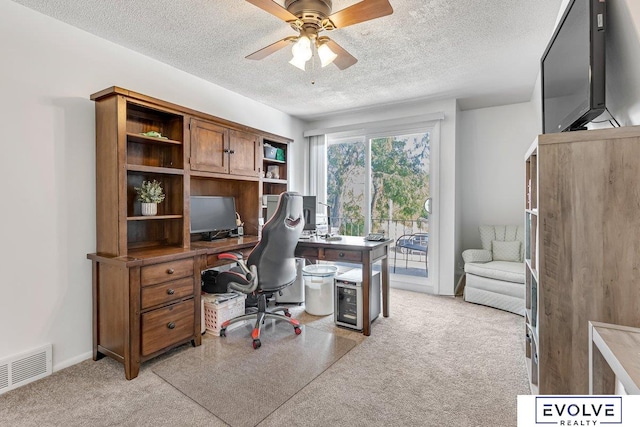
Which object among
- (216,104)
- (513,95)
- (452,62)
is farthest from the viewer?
(513,95)

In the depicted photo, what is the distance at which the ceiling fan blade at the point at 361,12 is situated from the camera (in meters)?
1.71

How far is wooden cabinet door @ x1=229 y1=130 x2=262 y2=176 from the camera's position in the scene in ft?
11.0

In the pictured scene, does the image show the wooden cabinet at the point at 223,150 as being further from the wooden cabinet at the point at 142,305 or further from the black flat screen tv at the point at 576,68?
the black flat screen tv at the point at 576,68

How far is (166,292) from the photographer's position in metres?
2.40

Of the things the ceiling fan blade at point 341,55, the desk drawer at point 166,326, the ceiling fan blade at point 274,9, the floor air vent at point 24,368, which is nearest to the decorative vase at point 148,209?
the desk drawer at point 166,326

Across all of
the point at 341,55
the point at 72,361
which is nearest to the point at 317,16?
the point at 341,55

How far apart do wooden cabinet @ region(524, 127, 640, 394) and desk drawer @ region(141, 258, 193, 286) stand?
2.37 m

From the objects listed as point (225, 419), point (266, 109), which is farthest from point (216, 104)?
point (225, 419)

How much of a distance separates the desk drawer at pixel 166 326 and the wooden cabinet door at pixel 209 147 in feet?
4.12

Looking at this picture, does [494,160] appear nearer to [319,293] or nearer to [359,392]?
[319,293]

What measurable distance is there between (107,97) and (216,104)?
4.54 ft

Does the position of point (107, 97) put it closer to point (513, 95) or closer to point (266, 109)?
point (266, 109)

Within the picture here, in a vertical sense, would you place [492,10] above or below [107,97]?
above

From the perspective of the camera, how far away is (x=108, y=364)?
7.84ft
